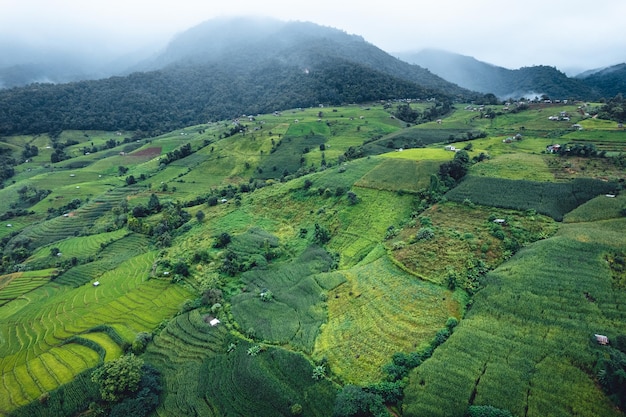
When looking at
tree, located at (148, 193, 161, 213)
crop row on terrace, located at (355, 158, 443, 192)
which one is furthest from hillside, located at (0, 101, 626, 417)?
tree, located at (148, 193, 161, 213)

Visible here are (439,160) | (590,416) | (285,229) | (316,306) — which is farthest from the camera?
(439,160)

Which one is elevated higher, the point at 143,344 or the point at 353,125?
the point at 353,125

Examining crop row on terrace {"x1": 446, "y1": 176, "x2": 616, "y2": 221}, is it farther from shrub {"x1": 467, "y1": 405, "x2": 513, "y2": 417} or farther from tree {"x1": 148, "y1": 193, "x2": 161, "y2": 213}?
tree {"x1": 148, "y1": 193, "x2": 161, "y2": 213}

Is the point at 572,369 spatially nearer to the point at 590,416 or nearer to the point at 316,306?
the point at 590,416

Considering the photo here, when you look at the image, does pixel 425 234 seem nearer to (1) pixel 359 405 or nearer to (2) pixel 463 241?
(2) pixel 463 241

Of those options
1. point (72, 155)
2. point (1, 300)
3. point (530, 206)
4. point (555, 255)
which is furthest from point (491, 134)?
point (72, 155)

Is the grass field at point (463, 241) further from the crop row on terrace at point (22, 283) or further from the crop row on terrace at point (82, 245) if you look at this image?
the crop row on terrace at point (22, 283)
